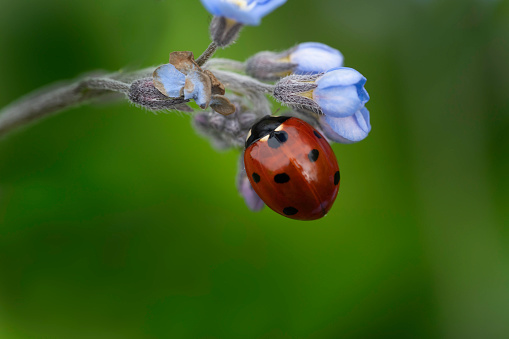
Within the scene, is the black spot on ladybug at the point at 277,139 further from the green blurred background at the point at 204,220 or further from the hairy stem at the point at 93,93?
the green blurred background at the point at 204,220

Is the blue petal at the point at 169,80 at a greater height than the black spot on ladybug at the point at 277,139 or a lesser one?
greater

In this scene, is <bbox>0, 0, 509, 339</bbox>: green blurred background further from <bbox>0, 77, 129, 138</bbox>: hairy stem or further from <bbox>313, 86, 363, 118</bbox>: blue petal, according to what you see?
<bbox>313, 86, 363, 118</bbox>: blue petal

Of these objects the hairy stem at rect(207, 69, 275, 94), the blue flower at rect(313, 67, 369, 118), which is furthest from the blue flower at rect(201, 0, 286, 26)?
the hairy stem at rect(207, 69, 275, 94)

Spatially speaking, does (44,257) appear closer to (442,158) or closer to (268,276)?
(268,276)

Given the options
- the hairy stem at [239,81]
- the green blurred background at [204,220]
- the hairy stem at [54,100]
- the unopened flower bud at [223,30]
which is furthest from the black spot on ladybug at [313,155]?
the green blurred background at [204,220]

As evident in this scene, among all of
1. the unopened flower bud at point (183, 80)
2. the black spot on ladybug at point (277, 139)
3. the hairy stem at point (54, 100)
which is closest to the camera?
the unopened flower bud at point (183, 80)

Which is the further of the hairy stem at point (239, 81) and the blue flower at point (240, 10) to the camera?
the hairy stem at point (239, 81)

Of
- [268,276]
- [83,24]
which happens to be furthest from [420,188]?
[83,24]
